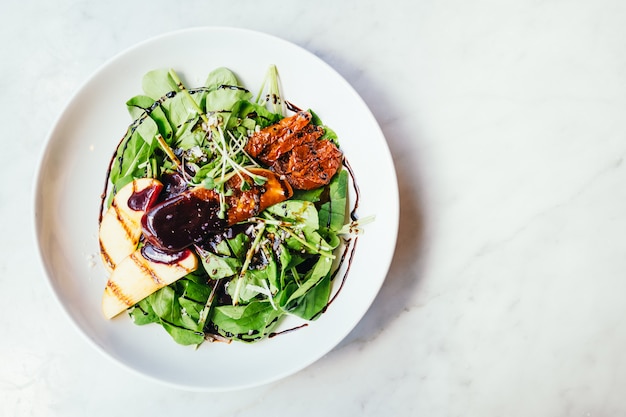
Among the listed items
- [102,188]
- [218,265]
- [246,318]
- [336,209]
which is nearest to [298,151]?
[336,209]

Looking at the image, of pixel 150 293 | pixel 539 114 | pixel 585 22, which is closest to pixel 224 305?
pixel 150 293

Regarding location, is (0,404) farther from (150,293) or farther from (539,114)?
(539,114)

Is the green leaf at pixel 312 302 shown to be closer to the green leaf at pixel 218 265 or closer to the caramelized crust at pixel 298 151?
the green leaf at pixel 218 265

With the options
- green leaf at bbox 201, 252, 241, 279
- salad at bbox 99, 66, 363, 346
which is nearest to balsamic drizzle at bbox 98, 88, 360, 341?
salad at bbox 99, 66, 363, 346

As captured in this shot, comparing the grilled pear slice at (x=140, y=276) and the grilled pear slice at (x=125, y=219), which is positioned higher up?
the grilled pear slice at (x=125, y=219)

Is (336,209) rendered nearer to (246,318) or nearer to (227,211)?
(227,211)

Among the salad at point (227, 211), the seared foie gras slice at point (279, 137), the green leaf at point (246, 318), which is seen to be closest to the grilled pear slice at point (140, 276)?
the salad at point (227, 211)

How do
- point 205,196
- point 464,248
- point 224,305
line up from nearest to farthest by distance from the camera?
point 205,196 < point 224,305 < point 464,248
